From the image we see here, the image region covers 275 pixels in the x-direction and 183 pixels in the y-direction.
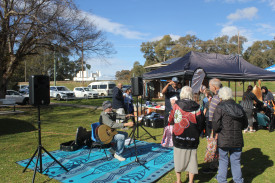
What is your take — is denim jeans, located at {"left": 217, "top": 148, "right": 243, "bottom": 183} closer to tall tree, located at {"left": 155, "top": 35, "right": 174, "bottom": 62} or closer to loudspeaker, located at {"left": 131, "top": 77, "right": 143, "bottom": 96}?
loudspeaker, located at {"left": 131, "top": 77, "right": 143, "bottom": 96}

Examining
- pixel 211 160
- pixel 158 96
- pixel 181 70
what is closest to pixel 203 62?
pixel 181 70

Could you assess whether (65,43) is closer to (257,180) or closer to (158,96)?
(257,180)

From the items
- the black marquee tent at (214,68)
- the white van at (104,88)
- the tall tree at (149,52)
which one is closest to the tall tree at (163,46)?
the tall tree at (149,52)

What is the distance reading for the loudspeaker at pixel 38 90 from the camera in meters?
4.25

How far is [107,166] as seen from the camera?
15.7 ft

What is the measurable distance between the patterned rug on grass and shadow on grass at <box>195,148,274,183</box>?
733 mm

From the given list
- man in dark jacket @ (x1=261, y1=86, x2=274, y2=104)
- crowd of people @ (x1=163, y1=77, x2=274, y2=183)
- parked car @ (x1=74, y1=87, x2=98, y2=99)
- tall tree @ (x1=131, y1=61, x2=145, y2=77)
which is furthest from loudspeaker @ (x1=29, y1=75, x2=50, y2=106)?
tall tree @ (x1=131, y1=61, x2=145, y2=77)

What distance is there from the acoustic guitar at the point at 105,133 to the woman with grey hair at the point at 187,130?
6.65 ft

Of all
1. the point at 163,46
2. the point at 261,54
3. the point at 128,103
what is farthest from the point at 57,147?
the point at 261,54

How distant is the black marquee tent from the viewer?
8688 mm

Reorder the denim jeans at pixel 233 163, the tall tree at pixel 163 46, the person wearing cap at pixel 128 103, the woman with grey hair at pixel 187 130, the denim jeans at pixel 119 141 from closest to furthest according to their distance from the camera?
the woman with grey hair at pixel 187 130, the denim jeans at pixel 233 163, the denim jeans at pixel 119 141, the person wearing cap at pixel 128 103, the tall tree at pixel 163 46

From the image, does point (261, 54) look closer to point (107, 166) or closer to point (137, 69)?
point (137, 69)

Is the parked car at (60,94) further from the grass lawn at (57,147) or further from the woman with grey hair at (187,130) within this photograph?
the woman with grey hair at (187,130)

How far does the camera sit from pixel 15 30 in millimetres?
12633
